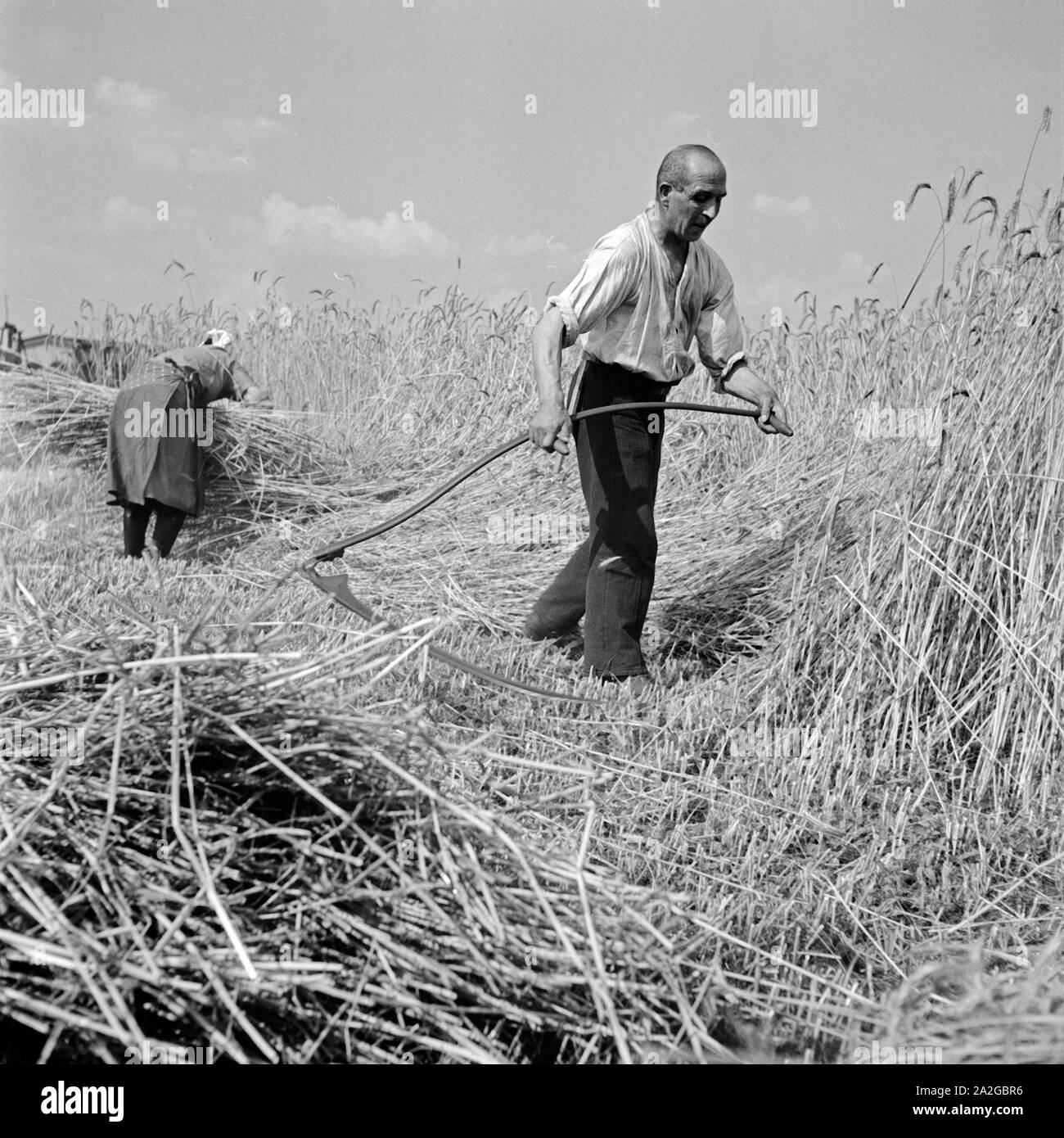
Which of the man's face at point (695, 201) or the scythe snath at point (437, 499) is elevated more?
the man's face at point (695, 201)

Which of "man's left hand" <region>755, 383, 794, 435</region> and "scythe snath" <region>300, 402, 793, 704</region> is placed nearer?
"scythe snath" <region>300, 402, 793, 704</region>

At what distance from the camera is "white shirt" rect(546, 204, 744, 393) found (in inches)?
140

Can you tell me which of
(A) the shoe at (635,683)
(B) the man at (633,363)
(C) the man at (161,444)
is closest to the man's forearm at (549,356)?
(B) the man at (633,363)

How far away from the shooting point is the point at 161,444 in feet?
21.0

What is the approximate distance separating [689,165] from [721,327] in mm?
654

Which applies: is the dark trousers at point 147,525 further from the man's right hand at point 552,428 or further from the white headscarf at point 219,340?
Answer: the man's right hand at point 552,428

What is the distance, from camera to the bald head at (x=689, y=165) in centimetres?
341

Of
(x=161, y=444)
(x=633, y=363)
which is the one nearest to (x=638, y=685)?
(x=633, y=363)

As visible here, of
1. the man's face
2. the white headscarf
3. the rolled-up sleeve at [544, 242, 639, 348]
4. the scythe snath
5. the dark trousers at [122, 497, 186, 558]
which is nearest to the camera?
the scythe snath

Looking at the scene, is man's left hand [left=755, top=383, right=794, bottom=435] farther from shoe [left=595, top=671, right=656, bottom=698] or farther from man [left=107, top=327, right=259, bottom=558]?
man [left=107, top=327, right=259, bottom=558]

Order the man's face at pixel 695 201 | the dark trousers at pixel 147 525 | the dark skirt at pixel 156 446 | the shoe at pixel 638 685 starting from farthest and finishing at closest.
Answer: the dark trousers at pixel 147 525, the dark skirt at pixel 156 446, the shoe at pixel 638 685, the man's face at pixel 695 201

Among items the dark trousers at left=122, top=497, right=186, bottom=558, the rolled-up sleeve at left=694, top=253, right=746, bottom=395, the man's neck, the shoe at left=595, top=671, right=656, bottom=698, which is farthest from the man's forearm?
the dark trousers at left=122, top=497, right=186, bottom=558

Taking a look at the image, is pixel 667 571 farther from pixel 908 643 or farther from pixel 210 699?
pixel 210 699

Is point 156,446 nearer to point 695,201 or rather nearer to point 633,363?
point 633,363
